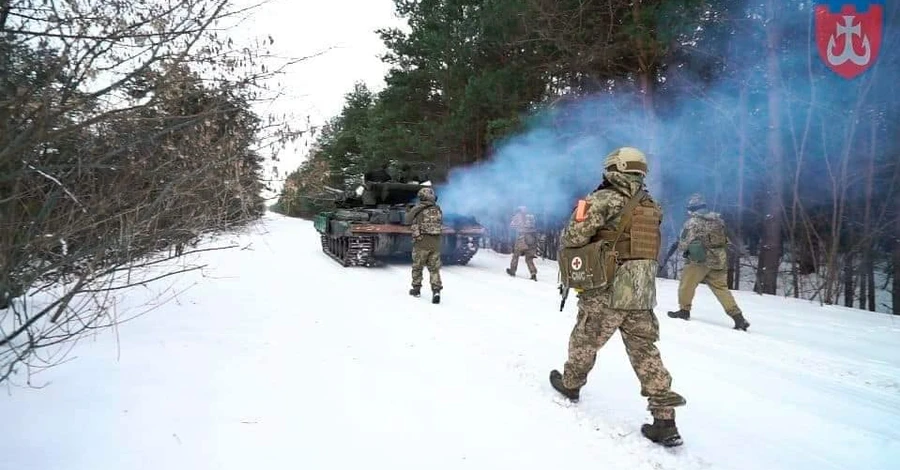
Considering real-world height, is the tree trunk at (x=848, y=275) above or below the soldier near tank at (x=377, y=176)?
below

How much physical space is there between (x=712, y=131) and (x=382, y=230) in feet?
26.5

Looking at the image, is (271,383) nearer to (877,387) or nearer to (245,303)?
(245,303)

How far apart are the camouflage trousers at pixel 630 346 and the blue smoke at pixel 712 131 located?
333 inches

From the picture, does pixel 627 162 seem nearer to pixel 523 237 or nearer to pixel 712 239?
pixel 712 239

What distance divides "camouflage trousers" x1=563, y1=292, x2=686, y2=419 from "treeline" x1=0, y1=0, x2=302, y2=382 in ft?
7.69

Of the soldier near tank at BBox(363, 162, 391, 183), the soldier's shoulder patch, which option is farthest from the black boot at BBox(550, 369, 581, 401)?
the soldier near tank at BBox(363, 162, 391, 183)

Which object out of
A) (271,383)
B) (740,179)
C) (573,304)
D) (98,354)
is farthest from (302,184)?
(740,179)

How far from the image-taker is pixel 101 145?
280cm

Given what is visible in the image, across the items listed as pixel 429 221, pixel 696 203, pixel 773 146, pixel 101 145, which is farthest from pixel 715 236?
pixel 101 145

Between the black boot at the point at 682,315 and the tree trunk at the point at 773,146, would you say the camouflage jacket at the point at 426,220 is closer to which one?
the black boot at the point at 682,315

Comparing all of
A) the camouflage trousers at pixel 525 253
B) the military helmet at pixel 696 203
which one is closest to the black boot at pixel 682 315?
the military helmet at pixel 696 203

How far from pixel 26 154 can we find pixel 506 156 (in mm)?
13391

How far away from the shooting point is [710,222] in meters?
6.62

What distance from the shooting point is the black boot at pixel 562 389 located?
11.6ft
